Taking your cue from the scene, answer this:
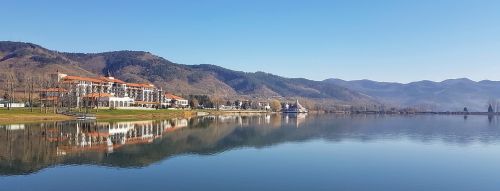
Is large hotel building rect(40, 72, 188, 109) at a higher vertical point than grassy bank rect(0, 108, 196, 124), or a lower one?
higher

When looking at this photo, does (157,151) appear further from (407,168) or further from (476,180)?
(476,180)

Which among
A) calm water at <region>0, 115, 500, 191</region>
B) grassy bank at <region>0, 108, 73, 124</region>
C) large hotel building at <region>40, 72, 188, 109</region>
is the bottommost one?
calm water at <region>0, 115, 500, 191</region>

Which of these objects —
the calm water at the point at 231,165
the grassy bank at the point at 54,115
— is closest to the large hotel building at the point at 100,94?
the grassy bank at the point at 54,115

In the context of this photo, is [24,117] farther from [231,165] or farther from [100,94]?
[231,165]

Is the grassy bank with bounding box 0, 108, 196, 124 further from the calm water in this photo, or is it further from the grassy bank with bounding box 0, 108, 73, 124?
the calm water

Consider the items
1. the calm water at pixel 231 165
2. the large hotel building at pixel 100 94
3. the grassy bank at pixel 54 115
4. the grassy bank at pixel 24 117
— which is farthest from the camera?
the large hotel building at pixel 100 94

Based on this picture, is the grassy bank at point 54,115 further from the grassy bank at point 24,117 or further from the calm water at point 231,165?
the calm water at point 231,165

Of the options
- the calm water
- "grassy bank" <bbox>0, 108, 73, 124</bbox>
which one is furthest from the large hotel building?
the calm water

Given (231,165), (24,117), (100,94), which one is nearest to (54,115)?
(24,117)

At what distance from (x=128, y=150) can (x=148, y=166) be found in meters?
11.6

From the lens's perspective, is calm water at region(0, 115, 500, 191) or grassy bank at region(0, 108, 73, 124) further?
grassy bank at region(0, 108, 73, 124)

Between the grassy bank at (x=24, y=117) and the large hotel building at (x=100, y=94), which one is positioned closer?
the grassy bank at (x=24, y=117)

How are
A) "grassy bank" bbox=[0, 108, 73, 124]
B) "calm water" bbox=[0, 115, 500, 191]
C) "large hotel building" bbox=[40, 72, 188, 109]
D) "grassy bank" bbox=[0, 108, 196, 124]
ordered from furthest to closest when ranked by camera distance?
"large hotel building" bbox=[40, 72, 188, 109], "grassy bank" bbox=[0, 108, 196, 124], "grassy bank" bbox=[0, 108, 73, 124], "calm water" bbox=[0, 115, 500, 191]

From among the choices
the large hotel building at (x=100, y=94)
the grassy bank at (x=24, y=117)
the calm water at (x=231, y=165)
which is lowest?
the calm water at (x=231, y=165)
